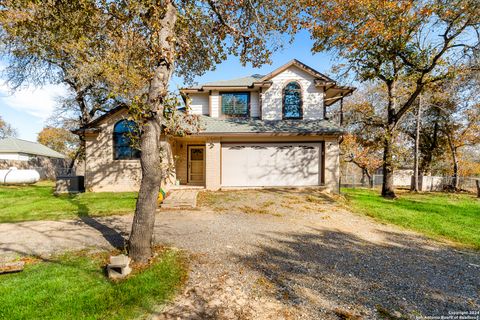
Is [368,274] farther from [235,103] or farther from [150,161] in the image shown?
[235,103]

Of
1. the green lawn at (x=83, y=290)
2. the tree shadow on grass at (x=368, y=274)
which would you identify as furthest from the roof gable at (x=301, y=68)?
the green lawn at (x=83, y=290)

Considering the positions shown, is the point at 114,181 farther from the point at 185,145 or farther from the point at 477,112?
the point at 477,112

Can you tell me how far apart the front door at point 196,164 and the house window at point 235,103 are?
119 inches

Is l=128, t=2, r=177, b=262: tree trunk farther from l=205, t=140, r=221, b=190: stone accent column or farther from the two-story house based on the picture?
l=205, t=140, r=221, b=190: stone accent column

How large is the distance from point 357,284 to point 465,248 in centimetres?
439

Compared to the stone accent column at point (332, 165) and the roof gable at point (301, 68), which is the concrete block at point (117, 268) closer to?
the stone accent column at point (332, 165)

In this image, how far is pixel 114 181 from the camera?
12234 millimetres

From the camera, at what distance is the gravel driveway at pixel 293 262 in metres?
3.13

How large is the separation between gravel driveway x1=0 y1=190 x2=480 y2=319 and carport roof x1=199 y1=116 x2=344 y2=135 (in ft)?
16.6

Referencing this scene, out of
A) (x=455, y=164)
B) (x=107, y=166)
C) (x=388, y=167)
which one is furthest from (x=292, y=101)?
(x=455, y=164)

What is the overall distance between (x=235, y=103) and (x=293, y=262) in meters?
11.0

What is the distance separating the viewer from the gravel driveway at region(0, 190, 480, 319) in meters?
3.13

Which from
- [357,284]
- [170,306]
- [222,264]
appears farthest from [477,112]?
[170,306]

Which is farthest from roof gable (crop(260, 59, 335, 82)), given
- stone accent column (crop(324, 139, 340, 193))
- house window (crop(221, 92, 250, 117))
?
stone accent column (crop(324, 139, 340, 193))
